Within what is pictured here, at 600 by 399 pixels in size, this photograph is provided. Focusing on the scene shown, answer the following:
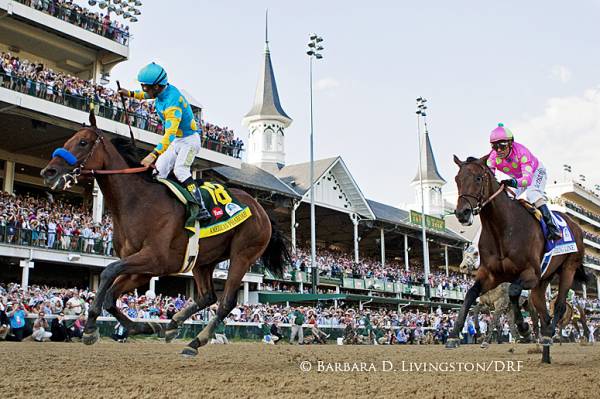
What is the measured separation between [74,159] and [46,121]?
744 inches

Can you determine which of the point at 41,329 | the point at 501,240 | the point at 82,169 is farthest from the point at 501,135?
the point at 41,329

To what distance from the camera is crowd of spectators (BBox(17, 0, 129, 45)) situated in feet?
85.0

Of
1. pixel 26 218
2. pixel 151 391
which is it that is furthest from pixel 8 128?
pixel 151 391

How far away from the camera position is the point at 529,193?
350 inches

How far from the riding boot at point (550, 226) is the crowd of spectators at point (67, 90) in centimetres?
1634

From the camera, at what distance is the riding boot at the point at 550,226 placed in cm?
872

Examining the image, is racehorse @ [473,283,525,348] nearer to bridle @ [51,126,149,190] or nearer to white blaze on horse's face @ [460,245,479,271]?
white blaze on horse's face @ [460,245,479,271]

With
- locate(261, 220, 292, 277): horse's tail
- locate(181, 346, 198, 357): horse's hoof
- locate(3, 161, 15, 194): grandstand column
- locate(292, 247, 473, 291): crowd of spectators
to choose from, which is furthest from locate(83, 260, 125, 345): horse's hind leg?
locate(292, 247, 473, 291): crowd of spectators

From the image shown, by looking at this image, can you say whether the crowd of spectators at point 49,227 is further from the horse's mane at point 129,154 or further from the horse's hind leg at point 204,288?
the horse's mane at point 129,154

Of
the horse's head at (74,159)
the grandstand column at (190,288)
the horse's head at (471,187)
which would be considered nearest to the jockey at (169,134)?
the horse's head at (74,159)

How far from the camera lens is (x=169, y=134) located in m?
7.43

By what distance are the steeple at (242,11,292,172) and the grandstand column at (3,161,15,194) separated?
24.0m

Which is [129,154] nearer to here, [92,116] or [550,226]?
[92,116]

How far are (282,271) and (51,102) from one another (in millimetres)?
17788
